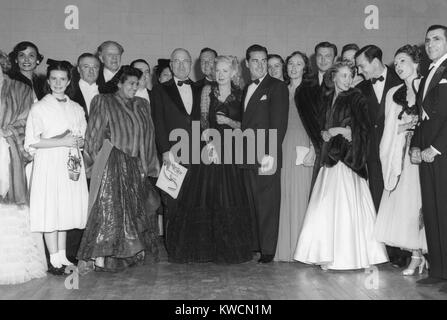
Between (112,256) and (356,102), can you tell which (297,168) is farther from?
(112,256)

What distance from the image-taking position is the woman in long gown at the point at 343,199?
13.3ft

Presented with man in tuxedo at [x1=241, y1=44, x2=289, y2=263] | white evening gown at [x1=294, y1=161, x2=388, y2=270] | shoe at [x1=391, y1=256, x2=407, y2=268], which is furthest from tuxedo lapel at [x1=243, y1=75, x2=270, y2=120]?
shoe at [x1=391, y1=256, x2=407, y2=268]

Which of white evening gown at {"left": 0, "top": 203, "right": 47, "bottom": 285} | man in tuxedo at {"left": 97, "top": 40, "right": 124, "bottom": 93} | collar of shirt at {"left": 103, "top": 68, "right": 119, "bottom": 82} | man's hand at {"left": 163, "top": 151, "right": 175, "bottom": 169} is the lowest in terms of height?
white evening gown at {"left": 0, "top": 203, "right": 47, "bottom": 285}

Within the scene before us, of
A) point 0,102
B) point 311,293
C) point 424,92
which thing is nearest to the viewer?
point 311,293

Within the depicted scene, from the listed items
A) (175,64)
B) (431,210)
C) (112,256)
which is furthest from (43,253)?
(431,210)

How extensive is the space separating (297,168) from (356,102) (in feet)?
2.39

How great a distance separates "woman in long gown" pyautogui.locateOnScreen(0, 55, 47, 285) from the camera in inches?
148

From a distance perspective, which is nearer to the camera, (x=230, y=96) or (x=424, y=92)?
(x=424, y=92)

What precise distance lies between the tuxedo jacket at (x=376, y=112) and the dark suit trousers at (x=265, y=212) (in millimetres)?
740

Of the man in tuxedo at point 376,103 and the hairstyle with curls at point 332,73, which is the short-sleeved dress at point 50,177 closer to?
the hairstyle with curls at point 332,73

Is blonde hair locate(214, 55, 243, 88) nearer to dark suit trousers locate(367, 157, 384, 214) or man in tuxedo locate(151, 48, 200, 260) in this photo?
man in tuxedo locate(151, 48, 200, 260)

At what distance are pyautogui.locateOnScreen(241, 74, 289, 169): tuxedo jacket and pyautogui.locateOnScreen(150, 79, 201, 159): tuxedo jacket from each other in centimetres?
41

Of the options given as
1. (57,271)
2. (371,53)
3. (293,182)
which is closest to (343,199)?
(293,182)

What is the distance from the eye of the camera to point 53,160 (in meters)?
3.89
